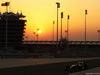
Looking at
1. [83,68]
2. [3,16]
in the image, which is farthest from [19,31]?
[83,68]

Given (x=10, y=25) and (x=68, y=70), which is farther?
(x=10, y=25)

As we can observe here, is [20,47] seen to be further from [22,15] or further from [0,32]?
[22,15]

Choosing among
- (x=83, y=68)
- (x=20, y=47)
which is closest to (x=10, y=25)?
(x=20, y=47)

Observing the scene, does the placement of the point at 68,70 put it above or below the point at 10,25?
below

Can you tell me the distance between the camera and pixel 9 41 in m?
142

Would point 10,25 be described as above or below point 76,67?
above

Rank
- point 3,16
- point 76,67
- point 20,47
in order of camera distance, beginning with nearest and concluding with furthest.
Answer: point 76,67 < point 20,47 < point 3,16

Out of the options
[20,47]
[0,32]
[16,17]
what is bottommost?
[20,47]

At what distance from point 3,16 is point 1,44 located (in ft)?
65.6

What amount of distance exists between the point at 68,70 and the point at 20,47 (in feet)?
376

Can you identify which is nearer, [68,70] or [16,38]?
[68,70]

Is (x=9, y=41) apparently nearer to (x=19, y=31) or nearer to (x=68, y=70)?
(x=19, y=31)

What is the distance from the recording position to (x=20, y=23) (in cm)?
14675

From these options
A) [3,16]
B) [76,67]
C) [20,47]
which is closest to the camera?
[76,67]
